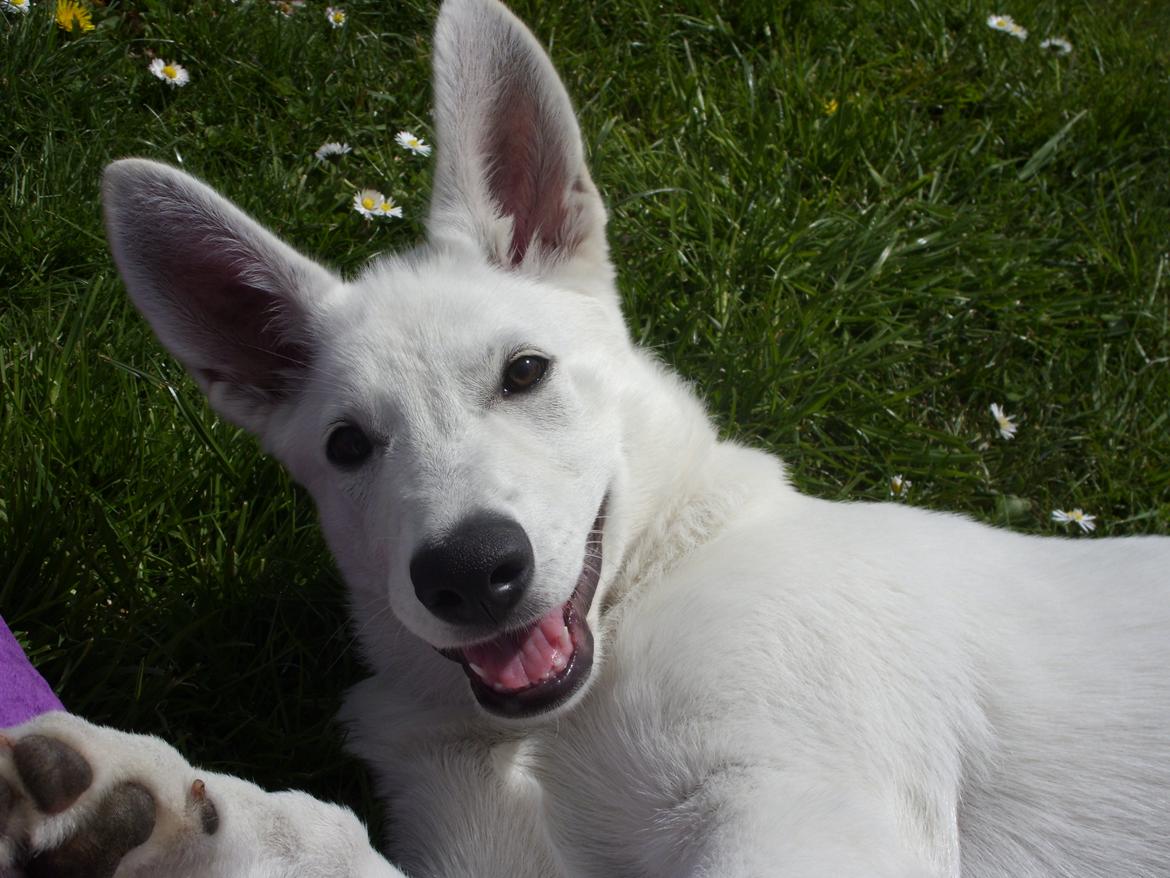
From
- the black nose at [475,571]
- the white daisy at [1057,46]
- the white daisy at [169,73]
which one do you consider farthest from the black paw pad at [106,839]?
the white daisy at [1057,46]

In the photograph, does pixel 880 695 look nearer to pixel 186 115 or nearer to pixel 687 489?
pixel 687 489

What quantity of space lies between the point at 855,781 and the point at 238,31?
3.83 m

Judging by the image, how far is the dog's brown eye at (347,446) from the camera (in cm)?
257

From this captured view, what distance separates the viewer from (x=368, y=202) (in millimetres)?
4113

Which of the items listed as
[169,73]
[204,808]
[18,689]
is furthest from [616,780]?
[169,73]

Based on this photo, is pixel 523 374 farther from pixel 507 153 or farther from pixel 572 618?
pixel 507 153

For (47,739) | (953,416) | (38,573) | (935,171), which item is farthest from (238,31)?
(47,739)

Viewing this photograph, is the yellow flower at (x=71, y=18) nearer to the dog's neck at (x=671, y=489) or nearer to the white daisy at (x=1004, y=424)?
the dog's neck at (x=671, y=489)

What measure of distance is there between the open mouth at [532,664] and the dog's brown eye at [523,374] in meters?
0.48

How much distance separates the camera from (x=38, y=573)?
115 inches

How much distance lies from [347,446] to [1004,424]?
2.51 m

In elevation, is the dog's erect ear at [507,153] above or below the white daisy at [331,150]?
above

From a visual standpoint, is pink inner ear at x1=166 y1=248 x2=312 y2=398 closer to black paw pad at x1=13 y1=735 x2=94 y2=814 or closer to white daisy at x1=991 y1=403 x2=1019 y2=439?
black paw pad at x1=13 y1=735 x2=94 y2=814

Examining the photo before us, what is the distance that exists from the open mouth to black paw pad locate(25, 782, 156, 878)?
0.72 m
